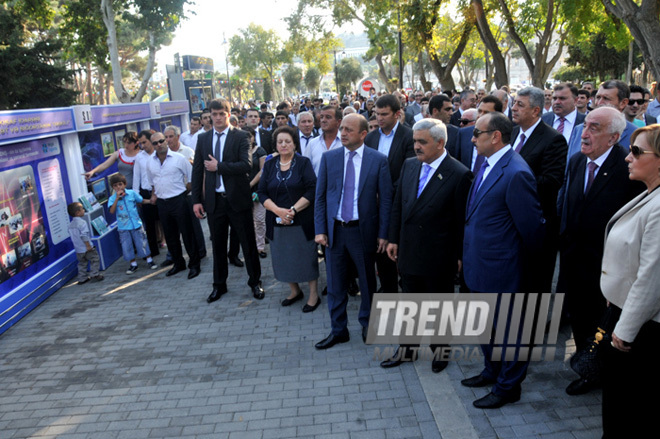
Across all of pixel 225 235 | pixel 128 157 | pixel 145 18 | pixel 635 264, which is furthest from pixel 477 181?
pixel 145 18

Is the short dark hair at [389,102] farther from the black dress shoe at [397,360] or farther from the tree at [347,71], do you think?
the tree at [347,71]

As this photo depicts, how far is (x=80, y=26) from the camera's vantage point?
22359 mm

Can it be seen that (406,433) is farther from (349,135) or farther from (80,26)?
(80,26)

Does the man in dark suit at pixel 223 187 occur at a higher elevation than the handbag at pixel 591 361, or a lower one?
higher

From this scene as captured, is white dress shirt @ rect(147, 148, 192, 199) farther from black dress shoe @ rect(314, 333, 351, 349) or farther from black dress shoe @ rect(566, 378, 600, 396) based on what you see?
black dress shoe @ rect(566, 378, 600, 396)

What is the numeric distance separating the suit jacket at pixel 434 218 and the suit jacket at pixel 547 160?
805 millimetres

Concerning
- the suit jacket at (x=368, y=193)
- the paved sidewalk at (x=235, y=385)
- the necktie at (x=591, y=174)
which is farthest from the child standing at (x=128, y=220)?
the necktie at (x=591, y=174)

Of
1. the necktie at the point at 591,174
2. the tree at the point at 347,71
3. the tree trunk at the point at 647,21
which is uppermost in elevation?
the tree at the point at 347,71

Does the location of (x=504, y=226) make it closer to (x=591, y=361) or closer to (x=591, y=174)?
(x=591, y=174)

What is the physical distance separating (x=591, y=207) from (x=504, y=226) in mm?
856

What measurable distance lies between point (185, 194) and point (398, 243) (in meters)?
4.02

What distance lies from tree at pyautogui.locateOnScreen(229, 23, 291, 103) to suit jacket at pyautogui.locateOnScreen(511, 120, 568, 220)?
62.7m

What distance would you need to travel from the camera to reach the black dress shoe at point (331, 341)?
4843 millimetres

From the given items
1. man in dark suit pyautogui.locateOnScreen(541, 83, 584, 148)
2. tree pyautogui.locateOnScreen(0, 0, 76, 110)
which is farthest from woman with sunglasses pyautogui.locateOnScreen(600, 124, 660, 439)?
tree pyautogui.locateOnScreen(0, 0, 76, 110)
